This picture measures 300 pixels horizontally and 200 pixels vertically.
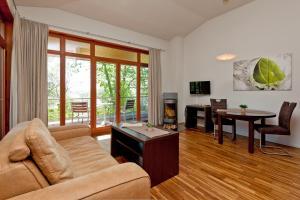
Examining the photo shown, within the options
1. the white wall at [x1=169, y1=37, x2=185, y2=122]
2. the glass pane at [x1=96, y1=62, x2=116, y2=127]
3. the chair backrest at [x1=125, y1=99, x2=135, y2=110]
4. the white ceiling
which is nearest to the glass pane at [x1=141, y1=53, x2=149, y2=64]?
the white ceiling

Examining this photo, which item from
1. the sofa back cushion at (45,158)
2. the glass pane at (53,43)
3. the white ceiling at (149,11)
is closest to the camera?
the sofa back cushion at (45,158)

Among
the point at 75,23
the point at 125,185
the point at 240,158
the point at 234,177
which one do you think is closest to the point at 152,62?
the point at 75,23

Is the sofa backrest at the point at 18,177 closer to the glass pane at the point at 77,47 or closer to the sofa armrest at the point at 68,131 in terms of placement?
the sofa armrest at the point at 68,131

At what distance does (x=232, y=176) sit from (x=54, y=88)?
3.91 metres

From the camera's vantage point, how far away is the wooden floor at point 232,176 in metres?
1.87

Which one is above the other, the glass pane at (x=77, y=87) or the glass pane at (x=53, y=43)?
the glass pane at (x=53, y=43)

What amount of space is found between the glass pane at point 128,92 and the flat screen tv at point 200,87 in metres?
1.85

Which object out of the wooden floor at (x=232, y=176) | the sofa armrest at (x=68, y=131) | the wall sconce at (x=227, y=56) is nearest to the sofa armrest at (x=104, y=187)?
the wooden floor at (x=232, y=176)

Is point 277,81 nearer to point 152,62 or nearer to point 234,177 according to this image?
point 234,177

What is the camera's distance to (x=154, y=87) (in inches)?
206

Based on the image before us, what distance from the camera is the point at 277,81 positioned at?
3.53 metres

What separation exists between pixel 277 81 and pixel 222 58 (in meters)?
1.38

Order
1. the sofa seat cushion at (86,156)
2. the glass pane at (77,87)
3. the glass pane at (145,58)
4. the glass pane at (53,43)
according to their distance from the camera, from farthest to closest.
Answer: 1. the glass pane at (145,58)
2. the glass pane at (77,87)
3. the glass pane at (53,43)
4. the sofa seat cushion at (86,156)

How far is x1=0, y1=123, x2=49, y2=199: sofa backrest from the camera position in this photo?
83 cm
